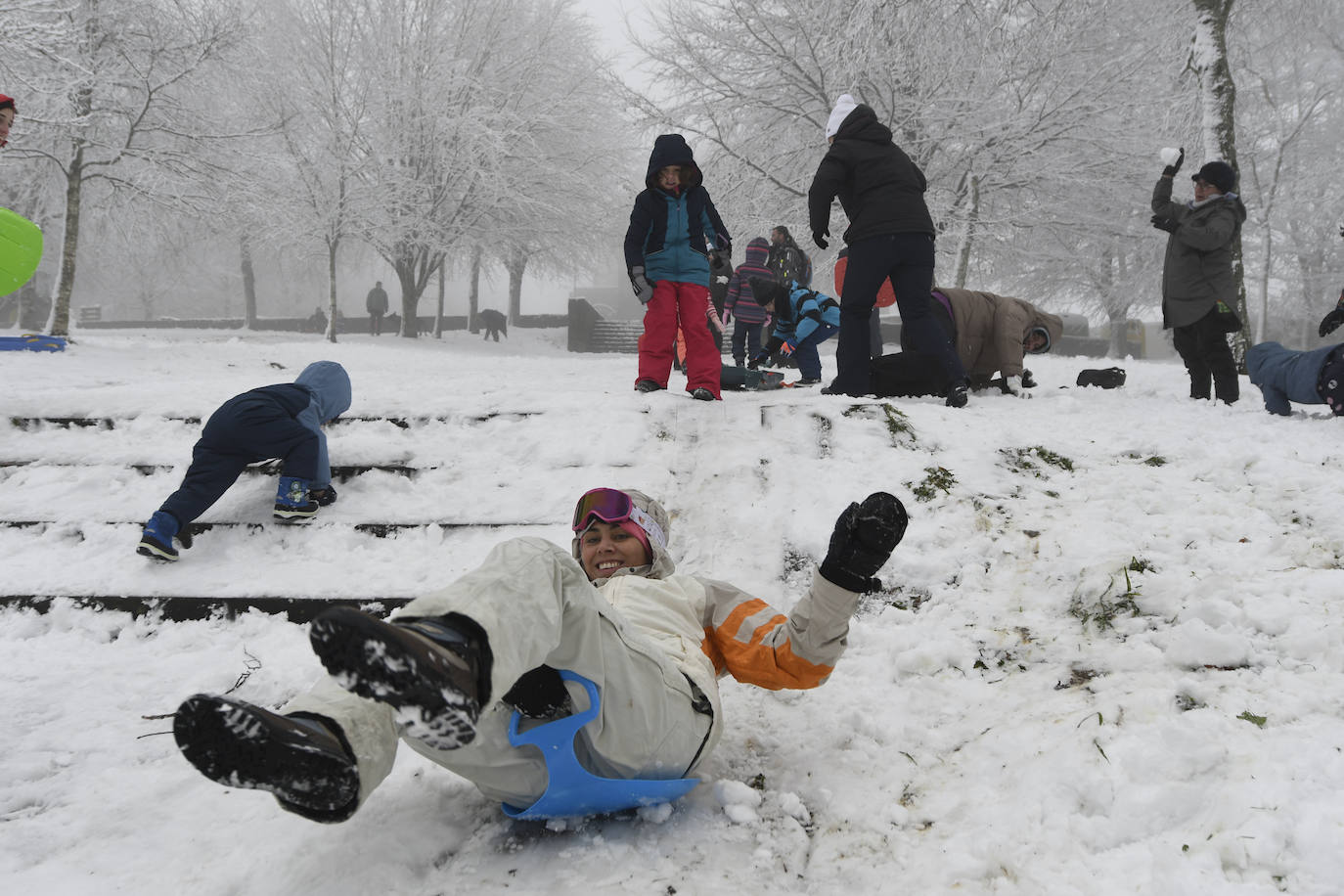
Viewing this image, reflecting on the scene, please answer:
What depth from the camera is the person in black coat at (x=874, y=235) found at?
5.09 metres

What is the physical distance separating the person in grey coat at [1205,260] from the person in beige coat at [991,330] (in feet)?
2.60

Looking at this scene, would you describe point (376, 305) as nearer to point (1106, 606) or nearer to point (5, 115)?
point (5, 115)

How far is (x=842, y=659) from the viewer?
2.69 meters

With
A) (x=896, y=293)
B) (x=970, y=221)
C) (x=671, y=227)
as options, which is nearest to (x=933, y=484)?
A: (x=896, y=293)

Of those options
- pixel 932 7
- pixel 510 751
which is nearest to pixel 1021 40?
pixel 932 7

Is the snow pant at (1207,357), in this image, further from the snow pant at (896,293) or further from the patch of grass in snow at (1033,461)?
the patch of grass in snow at (1033,461)

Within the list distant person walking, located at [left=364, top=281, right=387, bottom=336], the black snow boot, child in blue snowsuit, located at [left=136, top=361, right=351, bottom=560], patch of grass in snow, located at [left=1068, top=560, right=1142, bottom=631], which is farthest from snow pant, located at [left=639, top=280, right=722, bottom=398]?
distant person walking, located at [left=364, top=281, right=387, bottom=336]

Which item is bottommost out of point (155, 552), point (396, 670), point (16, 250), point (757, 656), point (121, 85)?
point (155, 552)

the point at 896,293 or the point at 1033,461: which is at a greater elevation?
the point at 896,293

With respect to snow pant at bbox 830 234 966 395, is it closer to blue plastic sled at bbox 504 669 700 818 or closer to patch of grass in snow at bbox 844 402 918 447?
patch of grass in snow at bbox 844 402 918 447

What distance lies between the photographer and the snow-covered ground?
1665mm

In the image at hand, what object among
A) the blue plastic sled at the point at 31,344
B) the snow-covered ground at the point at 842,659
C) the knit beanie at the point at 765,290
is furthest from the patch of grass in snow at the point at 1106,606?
the blue plastic sled at the point at 31,344

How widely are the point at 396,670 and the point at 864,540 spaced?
1.12 metres

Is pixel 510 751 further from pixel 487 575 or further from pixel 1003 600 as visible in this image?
pixel 1003 600
